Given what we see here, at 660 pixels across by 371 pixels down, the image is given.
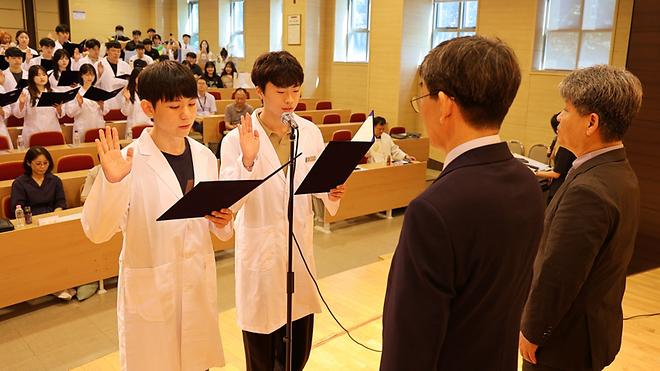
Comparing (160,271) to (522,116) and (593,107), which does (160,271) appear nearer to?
(593,107)

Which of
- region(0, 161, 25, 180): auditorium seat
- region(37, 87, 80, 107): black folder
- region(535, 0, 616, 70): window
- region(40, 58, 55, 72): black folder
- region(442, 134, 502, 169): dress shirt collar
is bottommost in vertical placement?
region(0, 161, 25, 180): auditorium seat

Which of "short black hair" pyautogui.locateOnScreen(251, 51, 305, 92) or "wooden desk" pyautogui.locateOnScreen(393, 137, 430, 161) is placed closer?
"short black hair" pyautogui.locateOnScreen(251, 51, 305, 92)

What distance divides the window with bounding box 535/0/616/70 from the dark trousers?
259 inches

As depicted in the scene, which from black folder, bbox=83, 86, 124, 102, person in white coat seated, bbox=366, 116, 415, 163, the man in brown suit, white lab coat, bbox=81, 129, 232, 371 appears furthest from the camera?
person in white coat seated, bbox=366, 116, 415, 163

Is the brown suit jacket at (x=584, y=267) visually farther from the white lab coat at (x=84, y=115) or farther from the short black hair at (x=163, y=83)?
the white lab coat at (x=84, y=115)

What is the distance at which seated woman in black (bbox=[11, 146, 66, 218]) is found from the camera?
420cm

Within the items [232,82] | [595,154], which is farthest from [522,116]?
[595,154]

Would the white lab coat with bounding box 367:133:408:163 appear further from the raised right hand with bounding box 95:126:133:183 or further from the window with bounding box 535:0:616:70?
the raised right hand with bounding box 95:126:133:183

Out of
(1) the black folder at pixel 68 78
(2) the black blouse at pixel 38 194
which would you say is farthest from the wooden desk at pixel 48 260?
(1) the black folder at pixel 68 78

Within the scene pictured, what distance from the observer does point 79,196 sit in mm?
4730

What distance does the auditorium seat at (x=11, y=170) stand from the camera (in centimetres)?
462

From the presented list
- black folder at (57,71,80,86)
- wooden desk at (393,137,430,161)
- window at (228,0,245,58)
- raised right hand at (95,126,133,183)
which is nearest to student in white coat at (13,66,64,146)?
black folder at (57,71,80,86)

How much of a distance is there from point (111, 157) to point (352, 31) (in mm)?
10113

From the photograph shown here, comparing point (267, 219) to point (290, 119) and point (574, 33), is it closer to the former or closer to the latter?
point (290, 119)
